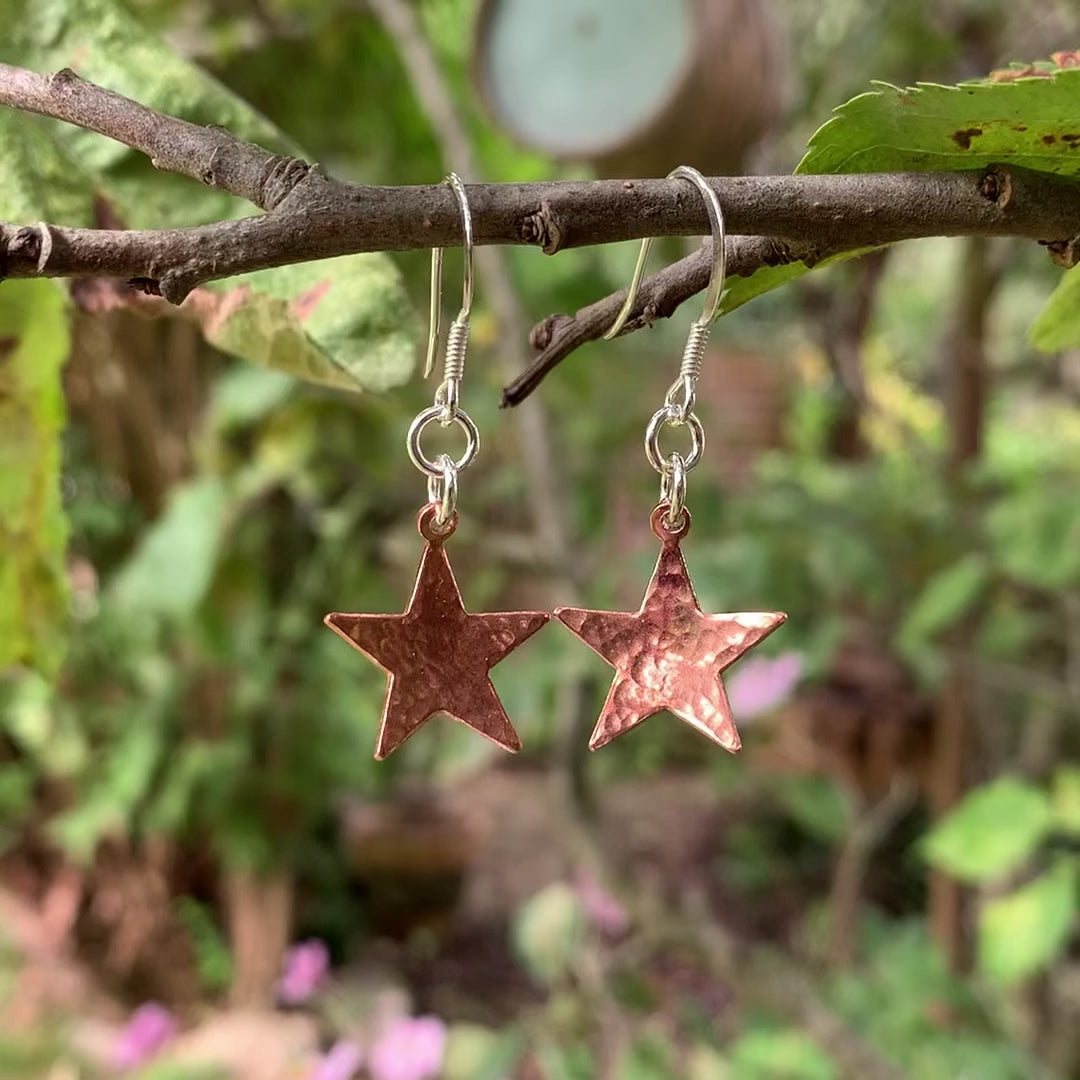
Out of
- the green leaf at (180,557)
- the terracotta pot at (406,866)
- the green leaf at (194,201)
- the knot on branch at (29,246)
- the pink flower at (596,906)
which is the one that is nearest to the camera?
the knot on branch at (29,246)

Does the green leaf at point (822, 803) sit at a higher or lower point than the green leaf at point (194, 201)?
lower

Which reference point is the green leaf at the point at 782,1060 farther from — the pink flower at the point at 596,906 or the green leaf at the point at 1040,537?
the green leaf at the point at 1040,537

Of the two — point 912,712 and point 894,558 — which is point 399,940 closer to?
point 912,712

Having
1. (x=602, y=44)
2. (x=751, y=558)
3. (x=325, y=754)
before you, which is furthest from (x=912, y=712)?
(x=602, y=44)

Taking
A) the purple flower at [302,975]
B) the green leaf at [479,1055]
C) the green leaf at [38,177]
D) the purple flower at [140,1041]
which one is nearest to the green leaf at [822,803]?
the green leaf at [479,1055]

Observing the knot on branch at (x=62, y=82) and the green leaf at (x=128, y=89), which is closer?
the knot on branch at (x=62, y=82)

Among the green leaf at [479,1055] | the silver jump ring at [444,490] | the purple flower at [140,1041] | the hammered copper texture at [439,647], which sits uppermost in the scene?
the silver jump ring at [444,490]

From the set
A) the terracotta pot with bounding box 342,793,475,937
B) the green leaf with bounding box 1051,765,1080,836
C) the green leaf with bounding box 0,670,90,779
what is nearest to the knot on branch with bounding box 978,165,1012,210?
the green leaf with bounding box 1051,765,1080,836

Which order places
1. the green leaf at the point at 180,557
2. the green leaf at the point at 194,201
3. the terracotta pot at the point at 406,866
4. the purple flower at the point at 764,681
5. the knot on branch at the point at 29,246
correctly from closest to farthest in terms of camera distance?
the knot on branch at the point at 29,246
the green leaf at the point at 194,201
the green leaf at the point at 180,557
the purple flower at the point at 764,681
the terracotta pot at the point at 406,866
